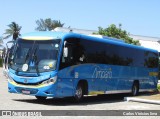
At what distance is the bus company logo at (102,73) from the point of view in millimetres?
20147

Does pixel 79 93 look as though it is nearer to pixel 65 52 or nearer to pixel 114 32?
pixel 65 52

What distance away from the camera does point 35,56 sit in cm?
1748

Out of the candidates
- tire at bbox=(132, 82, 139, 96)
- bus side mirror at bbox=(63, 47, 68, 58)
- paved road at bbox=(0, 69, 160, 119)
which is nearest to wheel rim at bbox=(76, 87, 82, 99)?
paved road at bbox=(0, 69, 160, 119)

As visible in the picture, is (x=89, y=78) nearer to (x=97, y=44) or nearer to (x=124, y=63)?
(x=97, y=44)

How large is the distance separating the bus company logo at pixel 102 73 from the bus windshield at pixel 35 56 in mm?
3286

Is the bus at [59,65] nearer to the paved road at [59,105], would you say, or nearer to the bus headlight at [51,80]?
the bus headlight at [51,80]

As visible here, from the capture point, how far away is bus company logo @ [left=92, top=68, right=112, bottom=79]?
20.1m

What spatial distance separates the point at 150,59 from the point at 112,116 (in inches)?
589

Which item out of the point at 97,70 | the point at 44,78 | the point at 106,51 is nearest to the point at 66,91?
the point at 44,78

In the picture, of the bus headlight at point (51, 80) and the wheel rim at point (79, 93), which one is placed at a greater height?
the bus headlight at point (51, 80)

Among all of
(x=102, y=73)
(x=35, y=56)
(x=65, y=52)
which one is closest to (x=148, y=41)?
(x=102, y=73)

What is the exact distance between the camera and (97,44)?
20391mm

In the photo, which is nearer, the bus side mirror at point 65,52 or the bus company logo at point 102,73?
the bus side mirror at point 65,52

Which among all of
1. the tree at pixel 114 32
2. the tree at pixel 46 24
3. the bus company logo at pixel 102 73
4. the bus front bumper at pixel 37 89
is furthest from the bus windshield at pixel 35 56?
the tree at pixel 46 24
